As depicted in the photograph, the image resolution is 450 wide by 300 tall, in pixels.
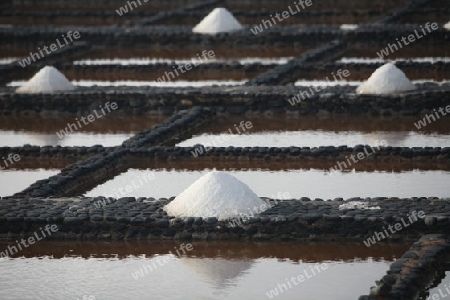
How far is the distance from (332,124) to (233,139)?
61.3 inches

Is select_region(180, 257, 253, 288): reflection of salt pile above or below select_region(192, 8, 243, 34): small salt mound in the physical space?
below

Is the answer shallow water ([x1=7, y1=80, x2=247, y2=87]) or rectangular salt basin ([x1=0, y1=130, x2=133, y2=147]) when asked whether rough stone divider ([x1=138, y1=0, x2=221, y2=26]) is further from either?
rectangular salt basin ([x1=0, y1=130, x2=133, y2=147])

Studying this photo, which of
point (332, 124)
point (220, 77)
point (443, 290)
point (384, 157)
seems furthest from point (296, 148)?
point (220, 77)

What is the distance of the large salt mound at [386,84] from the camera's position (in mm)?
16672

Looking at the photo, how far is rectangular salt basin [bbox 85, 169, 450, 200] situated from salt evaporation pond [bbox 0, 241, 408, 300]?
1.75 m

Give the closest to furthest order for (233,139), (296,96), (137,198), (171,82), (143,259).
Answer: (143,259) < (137,198) < (233,139) < (296,96) < (171,82)

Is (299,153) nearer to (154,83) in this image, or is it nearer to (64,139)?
(64,139)

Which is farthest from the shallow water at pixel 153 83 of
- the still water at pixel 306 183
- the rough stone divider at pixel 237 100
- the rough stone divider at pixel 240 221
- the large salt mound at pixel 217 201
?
the large salt mound at pixel 217 201

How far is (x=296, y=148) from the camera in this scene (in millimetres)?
13797

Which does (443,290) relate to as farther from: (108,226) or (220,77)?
(220,77)

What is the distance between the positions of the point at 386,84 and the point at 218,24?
7755 millimetres

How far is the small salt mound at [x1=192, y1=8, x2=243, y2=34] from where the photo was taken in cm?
2388

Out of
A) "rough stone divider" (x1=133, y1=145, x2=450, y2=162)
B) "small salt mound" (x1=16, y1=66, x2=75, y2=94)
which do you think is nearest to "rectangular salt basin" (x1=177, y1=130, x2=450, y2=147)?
"rough stone divider" (x1=133, y1=145, x2=450, y2=162)

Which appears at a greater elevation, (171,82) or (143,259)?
(171,82)
